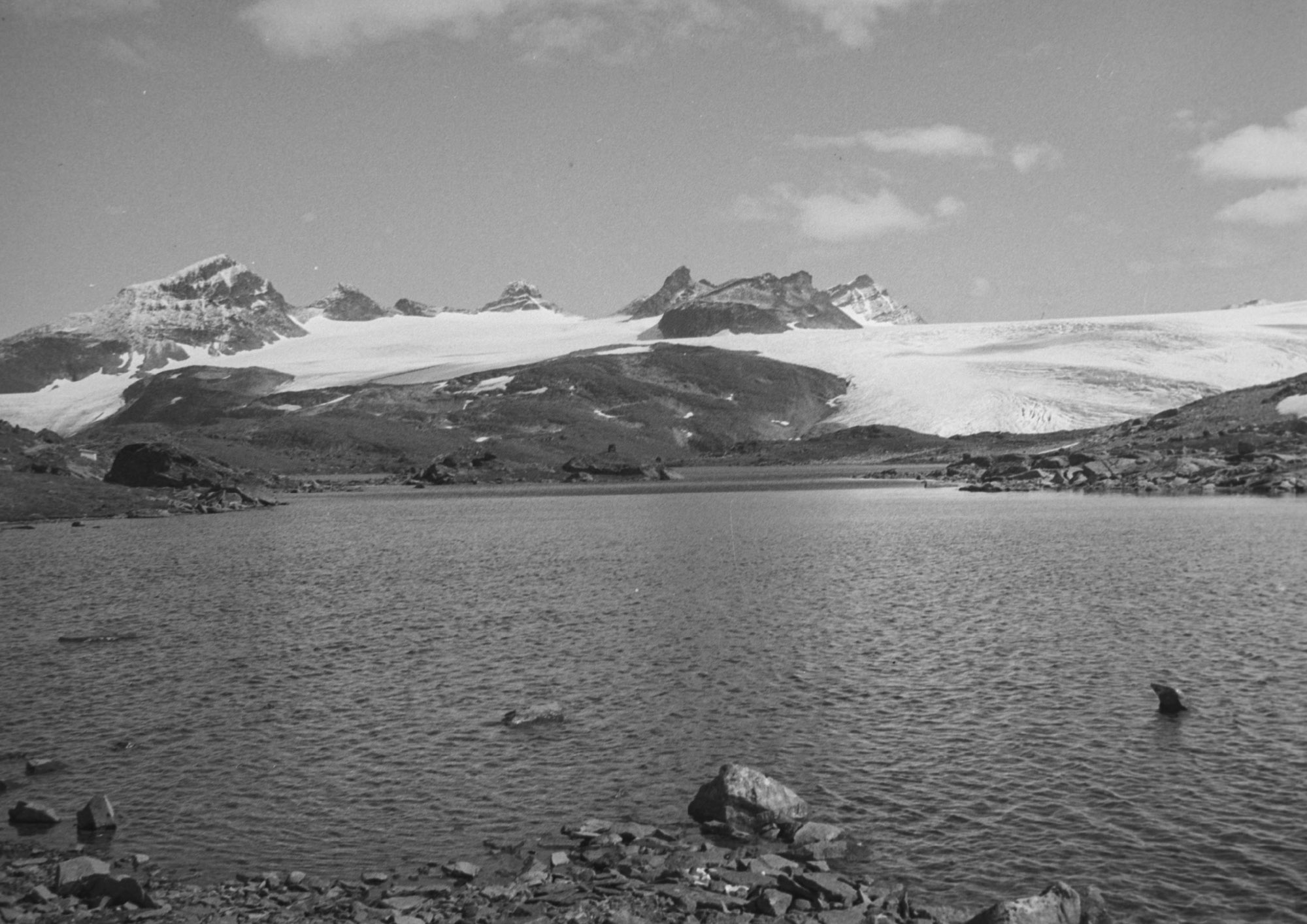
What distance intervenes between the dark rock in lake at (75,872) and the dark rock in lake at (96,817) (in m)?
2.16

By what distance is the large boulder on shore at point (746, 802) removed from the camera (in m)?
18.3

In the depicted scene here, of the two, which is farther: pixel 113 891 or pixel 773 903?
pixel 113 891

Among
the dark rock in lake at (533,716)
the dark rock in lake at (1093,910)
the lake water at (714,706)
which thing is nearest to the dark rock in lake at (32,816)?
the lake water at (714,706)

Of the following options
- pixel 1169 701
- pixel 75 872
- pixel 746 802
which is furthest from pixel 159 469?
pixel 1169 701

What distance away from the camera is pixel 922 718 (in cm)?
2462

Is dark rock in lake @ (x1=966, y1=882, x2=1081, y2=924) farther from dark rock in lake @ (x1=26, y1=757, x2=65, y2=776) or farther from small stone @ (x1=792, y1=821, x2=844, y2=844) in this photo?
dark rock in lake @ (x1=26, y1=757, x2=65, y2=776)

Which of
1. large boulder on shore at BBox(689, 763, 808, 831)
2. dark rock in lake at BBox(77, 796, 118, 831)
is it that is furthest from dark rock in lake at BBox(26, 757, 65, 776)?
large boulder on shore at BBox(689, 763, 808, 831)

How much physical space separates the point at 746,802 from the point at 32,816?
493 inches

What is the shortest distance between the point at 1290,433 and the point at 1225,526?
70645 millimetres

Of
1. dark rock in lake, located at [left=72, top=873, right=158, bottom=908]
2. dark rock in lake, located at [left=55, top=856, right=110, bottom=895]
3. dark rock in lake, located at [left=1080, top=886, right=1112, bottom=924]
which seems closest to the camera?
dark rock in lake, located at [left=1080, top=886, right=1112, bottom=924]

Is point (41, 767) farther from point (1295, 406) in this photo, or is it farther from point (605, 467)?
point (605, 467)

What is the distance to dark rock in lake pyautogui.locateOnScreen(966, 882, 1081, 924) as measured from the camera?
45.6 ft

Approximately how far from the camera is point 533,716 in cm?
2508

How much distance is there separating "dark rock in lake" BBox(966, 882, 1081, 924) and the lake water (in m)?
1.10
